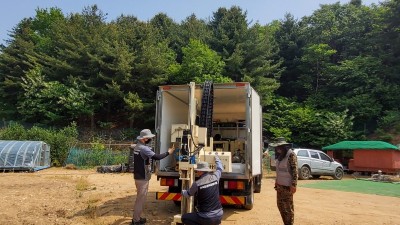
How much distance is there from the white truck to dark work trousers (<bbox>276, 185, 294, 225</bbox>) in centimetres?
100

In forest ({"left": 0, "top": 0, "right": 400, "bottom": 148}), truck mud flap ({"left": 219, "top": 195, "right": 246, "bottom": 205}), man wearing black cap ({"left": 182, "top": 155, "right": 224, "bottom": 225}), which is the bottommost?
truck mud flap ({"left": 219, "top": 195, "right": 246, "bottom": 205})

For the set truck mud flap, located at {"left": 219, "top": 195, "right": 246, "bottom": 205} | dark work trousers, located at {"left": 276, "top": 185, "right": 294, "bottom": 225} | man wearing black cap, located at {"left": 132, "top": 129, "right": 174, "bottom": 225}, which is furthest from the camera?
truck mud flap, located at {"left": 219, "top": 195, "right": 246, "bottom": 205}

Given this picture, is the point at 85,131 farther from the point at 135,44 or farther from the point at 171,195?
the point at 171,195

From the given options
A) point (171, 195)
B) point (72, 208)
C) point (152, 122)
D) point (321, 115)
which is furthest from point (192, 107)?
point (321, 115)

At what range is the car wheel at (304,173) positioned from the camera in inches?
709

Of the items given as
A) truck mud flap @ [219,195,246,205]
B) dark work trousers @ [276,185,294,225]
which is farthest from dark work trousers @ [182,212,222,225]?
truck mud flap @ [219,195,246,205]

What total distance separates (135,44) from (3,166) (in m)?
18.3

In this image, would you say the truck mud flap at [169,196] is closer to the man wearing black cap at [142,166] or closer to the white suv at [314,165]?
the man wearing black cap at [142,166]

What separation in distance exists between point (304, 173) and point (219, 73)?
623 inches

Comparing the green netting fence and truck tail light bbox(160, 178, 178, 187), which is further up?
the green netting fence

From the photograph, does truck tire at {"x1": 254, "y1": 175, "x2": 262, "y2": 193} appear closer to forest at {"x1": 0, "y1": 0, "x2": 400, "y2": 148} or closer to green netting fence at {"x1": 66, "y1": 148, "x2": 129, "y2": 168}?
green netting fence at {"x1": 66, "y1": 148, "x2": 129, "y2": 168}

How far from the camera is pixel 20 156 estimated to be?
801 inches

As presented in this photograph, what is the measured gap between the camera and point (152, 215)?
8.20 meters

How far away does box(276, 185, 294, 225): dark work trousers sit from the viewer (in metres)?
6.73
